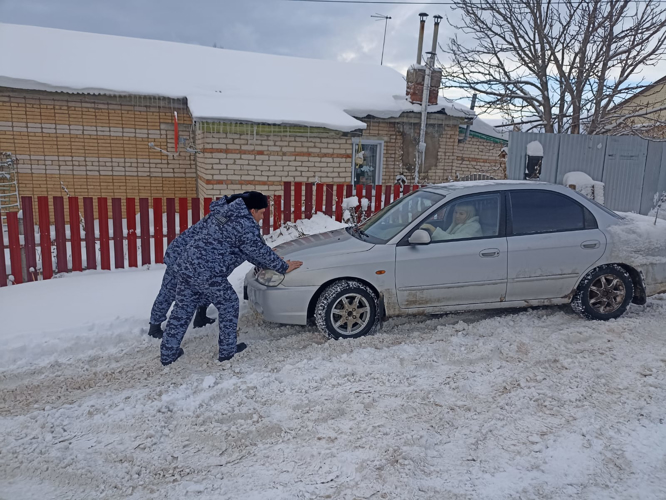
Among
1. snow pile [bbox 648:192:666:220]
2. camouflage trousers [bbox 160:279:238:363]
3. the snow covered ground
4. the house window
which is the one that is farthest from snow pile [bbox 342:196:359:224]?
snow pile [bbox 648:192:666:220]

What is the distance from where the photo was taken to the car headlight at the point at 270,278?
4.54 metres

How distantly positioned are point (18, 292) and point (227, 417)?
375 cm

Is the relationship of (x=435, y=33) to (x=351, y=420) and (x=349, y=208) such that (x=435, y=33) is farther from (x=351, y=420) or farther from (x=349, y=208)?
(x=351, y=420)

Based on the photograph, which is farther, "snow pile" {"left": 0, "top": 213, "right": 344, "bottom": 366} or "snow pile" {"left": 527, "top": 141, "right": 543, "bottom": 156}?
"snow pile" {"left": 527, "top": 141, "right": 543, "bottom": 156}

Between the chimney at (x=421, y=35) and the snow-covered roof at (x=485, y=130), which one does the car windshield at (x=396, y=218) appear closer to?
the chimney at (x=421, y=35)

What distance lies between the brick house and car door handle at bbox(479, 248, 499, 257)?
6199 millimetres

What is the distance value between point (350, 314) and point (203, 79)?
9.87 m

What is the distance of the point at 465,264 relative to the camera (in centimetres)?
471

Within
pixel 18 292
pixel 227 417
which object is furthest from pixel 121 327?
pixel 227 417

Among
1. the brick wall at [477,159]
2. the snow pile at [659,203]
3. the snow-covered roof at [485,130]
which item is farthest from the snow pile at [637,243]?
the snow-covered roof at [485,130]

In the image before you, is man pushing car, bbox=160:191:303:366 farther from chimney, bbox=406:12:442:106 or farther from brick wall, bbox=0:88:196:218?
chimney, bbox=406:12:442:106

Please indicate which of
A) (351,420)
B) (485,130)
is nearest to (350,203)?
(351,420)

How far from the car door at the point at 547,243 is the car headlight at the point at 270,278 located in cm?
220

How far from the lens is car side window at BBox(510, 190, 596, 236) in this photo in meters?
4.91
